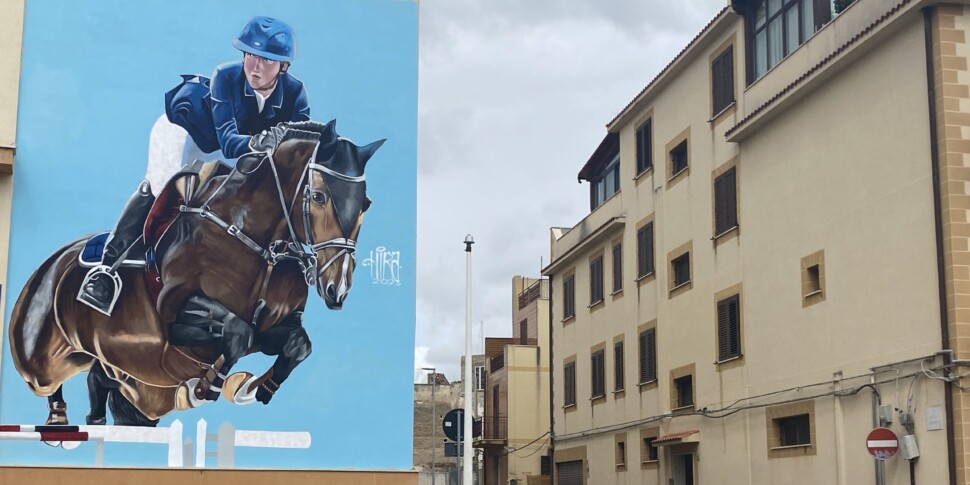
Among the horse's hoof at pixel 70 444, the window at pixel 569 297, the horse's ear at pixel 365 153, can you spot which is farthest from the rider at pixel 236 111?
the window at pixel 569 297

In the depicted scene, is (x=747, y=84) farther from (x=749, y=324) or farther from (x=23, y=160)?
(x=23, y=160)

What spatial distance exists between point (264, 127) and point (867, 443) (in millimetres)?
11873

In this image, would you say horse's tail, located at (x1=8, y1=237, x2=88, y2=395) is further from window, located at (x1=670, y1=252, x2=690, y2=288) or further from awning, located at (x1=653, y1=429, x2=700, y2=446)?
window, located at (x1=670, y1=252, x2=690, y2=288)

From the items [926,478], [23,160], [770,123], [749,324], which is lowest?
[926,478]

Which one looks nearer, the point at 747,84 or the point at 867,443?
the point at 867,443

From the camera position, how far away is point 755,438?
27031 mm

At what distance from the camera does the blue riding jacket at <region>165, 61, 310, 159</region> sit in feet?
69.6

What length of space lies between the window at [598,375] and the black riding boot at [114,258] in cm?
1996

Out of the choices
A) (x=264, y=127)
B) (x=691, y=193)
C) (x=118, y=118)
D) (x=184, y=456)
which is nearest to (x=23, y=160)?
(x=118, y=118)

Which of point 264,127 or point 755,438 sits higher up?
point 264,127

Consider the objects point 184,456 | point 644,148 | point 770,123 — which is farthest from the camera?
point 644,148

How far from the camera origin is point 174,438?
20.2 meters

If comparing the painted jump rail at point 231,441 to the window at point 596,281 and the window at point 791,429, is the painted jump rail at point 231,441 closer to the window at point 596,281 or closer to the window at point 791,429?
the window at point 791,429

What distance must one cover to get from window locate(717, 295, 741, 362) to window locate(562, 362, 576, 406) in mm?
12004
